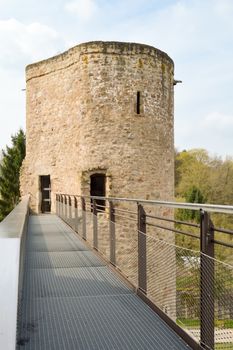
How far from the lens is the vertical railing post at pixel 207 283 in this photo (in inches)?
115

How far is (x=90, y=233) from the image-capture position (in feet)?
25.8

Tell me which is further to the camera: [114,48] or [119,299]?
[114,48]

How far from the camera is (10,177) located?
3122 cm

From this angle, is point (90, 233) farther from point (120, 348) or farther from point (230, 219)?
point (230, 219)

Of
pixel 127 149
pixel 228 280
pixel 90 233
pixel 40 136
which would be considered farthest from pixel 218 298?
pixel 40 136

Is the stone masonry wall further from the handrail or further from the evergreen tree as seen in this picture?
the evergreen tree

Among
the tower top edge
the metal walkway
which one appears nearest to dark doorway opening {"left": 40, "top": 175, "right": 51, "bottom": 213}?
the tower top edge

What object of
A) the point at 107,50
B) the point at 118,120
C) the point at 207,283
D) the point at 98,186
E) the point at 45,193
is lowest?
the point at 207,283

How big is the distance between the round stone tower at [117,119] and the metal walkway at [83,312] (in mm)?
8381

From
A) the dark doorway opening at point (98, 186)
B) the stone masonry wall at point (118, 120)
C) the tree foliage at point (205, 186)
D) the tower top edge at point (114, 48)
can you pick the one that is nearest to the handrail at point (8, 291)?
the stone masonry wall at point (118, 120)

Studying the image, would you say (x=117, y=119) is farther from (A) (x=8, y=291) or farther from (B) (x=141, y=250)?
(A) (x=8, y=291)

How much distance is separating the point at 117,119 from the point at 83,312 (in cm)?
1098

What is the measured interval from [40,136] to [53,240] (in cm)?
979

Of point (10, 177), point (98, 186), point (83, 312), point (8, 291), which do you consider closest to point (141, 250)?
point (83, 312)
